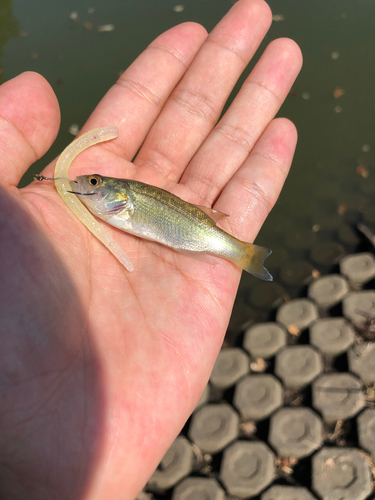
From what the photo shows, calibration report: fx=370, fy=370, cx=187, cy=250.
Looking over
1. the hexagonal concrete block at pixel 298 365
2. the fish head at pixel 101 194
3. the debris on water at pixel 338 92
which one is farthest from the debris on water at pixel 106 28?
the hexagonal concrete block at pixel 298 365

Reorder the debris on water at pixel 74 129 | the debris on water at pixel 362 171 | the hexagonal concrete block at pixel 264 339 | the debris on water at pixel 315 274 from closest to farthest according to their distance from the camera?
1. the hexagonal concrete block at pixel 264 339
2. the debris on water at pixel 315 274
3. the debris on water at pixel 362 171
4. the debris on water at pixel 74 129

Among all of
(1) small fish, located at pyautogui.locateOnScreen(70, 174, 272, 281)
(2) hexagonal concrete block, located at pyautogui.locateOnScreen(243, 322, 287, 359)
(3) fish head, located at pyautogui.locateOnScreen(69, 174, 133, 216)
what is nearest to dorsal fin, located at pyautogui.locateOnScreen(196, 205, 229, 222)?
(1) small fish, located at pyautogui.locateOnScreen(70, 174, 272, 281)

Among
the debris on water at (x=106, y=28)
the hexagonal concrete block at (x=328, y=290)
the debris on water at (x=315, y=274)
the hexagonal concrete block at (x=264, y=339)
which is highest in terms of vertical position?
the debris on water at (x=106, y=28)

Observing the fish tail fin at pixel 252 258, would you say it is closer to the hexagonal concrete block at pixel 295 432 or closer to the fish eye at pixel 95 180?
the fish eye at pixel 95 180

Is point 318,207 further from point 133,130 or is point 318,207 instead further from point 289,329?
point 133,130

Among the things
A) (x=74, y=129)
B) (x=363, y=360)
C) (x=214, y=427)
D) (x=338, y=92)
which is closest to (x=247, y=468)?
(x=214, y=427)

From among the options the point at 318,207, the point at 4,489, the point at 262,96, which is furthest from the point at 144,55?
the point at 4,489

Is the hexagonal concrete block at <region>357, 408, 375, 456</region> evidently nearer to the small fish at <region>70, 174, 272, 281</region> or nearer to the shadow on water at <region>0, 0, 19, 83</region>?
the small fish at <region>70, 174, 272, 281</region>
